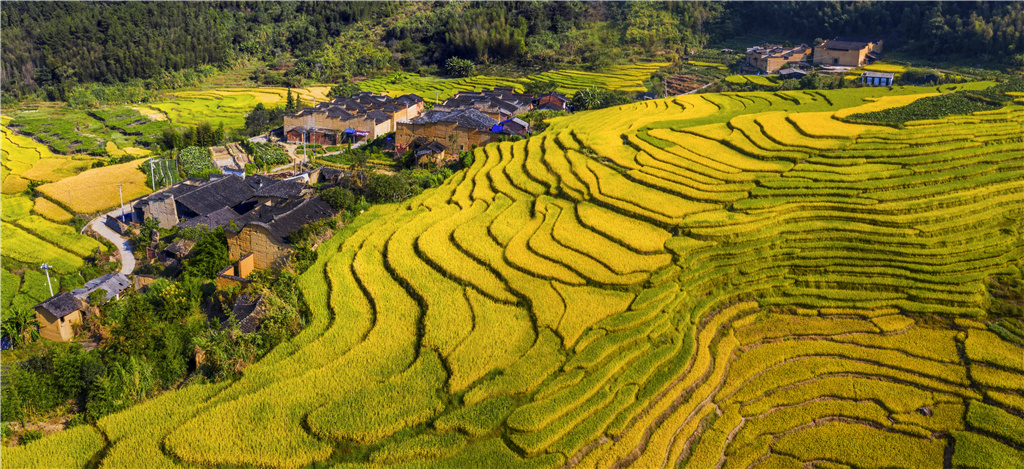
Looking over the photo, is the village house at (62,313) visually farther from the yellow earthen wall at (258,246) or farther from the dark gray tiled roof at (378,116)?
the dark gray tiled roof at (378,116)

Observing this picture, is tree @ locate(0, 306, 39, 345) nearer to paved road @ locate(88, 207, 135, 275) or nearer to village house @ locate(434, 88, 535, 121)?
paved road @ locate(88, 207, 135, 275)

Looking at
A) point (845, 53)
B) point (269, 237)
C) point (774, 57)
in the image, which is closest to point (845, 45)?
point (845, 53)

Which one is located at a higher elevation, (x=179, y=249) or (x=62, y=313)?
(x=179, y=249)

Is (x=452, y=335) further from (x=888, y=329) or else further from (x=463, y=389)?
(x=888, y=329)

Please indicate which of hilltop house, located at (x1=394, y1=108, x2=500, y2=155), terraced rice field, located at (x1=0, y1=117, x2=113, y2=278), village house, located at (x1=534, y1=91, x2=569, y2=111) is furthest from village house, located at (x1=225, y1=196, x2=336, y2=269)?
village house, located at (x1=534, y1=91, x2=569, y2=111)

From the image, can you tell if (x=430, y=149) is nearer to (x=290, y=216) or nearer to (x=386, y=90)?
(x=290, y=216)
